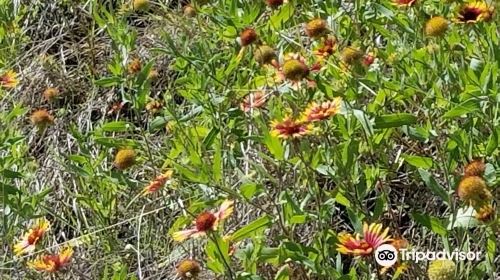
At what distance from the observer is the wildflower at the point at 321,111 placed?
1.22 metres

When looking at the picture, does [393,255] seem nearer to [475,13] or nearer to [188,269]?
[188,269]

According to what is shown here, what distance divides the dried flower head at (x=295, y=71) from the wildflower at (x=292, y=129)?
110 mm

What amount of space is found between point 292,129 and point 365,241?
0.64 feet

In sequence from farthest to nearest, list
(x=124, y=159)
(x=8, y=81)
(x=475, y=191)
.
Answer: (x=8, y=81)
(x=124, y=159)
(x=475, y=191)

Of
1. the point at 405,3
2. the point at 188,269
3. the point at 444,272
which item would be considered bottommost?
the point at 188,269

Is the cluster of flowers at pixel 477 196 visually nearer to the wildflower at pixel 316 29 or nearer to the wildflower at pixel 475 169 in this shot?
the wildflower at pixel 475 169

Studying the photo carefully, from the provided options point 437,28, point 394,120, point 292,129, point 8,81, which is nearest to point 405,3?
point 437,28

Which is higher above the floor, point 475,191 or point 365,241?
point 475,191

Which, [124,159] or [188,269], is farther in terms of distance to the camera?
[124,159]

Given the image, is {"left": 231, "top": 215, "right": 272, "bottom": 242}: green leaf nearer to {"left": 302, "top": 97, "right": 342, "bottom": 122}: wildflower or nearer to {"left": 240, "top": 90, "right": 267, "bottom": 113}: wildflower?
{"left": 302, "top": 97, "right": 342, "bottom": 122}: wildflower

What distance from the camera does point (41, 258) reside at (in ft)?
4.73

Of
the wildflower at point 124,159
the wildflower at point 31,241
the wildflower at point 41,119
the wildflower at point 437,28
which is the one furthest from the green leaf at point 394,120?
the wildflower at point 41,119

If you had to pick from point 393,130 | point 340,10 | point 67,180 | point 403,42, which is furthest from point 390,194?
point 67,180

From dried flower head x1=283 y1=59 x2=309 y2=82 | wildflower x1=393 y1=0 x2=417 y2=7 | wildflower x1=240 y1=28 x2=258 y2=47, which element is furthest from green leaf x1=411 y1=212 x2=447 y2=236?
wildflower x1=240 y1=28 x2=258 y2=47
